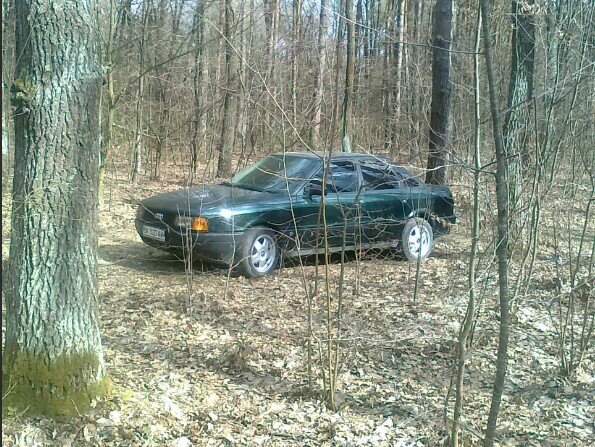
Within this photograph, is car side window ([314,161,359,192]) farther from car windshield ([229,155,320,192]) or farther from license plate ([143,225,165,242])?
license plate ([143,225,165,242])

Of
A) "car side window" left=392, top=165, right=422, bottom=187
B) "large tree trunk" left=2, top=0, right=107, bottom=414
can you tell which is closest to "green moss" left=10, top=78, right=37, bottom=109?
"large tree trunk" left=2, top=0, right=107, bottom=414

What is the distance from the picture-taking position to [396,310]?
21.4 feet

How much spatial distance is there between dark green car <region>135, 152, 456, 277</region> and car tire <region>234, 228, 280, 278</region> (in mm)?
12

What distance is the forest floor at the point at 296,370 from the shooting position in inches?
156

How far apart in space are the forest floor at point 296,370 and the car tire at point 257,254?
0.16m

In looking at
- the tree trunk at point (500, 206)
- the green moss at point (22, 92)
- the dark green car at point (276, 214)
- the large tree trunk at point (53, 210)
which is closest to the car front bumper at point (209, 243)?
the dark green car at point (276, 214)

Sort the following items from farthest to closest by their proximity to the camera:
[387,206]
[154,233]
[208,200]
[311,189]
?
[387,206] < [311,189] < [154,233] < [208,200]

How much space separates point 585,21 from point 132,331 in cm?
504

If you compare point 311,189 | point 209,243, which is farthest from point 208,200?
point 311,189

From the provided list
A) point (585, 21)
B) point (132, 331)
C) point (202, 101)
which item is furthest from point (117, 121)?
point (585, 21)

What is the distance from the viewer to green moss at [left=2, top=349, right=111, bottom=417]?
151 inches

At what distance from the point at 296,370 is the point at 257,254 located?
8.80 ft

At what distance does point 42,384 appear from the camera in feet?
12.7

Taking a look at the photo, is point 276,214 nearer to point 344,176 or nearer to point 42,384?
point 344,176
